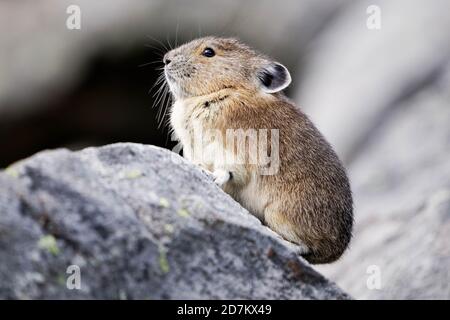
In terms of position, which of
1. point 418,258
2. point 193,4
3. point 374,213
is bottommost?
point 374,213

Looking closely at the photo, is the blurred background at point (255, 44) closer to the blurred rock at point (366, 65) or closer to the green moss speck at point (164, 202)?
the blurred rock at point (366, 65)

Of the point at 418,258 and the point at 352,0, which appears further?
the point at 352,0

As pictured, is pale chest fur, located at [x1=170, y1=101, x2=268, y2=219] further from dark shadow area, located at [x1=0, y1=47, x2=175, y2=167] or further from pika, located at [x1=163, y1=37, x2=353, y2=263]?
dark shadow area, located at [x1=0, y1=47, x2=175, y2=167]

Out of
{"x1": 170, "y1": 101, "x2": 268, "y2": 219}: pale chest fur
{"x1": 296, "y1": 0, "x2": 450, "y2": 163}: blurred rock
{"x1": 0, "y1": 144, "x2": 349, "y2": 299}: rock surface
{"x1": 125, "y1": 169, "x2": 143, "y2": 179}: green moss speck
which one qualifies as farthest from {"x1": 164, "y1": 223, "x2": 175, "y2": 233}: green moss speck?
{"x1": 296, "y1": 0, "x2": 450, "y2": 163}: blurred rock

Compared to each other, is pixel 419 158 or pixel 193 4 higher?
pixel 193 4

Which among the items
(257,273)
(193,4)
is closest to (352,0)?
(193,4)

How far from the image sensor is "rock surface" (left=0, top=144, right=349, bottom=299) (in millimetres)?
5430

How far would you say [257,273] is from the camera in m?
6.30

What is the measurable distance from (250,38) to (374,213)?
25.9 ft

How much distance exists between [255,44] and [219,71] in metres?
10.3

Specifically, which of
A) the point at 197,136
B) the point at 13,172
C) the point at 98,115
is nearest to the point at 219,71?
the point at 197,136

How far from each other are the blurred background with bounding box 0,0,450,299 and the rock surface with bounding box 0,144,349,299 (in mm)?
8136
